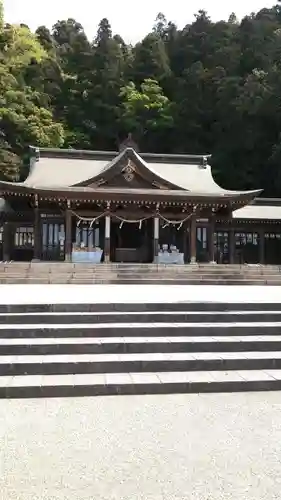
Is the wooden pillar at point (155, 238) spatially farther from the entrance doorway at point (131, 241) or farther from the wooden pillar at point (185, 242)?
the wooden pillar at point (185, 242)

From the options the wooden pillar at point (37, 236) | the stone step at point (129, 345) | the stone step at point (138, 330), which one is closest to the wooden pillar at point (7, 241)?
the wooden pillar at point (37, 236)

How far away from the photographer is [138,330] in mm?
5809

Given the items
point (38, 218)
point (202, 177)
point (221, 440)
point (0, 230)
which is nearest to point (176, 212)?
point (202, 177)

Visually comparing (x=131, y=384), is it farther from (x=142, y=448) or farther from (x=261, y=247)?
(x=261, y=247)

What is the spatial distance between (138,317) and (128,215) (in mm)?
12789

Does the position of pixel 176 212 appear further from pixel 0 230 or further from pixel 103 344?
pixel 103 344

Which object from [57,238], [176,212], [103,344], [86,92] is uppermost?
[86,92]

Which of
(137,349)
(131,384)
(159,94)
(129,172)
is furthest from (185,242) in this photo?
(159,94)

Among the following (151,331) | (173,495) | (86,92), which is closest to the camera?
(173,495)

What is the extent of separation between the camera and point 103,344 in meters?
5.35

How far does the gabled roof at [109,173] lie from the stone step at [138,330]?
1173 centimetres

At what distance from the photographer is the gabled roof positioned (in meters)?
17.6

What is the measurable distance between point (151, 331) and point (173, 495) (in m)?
3.22

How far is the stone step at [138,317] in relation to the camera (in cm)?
602
